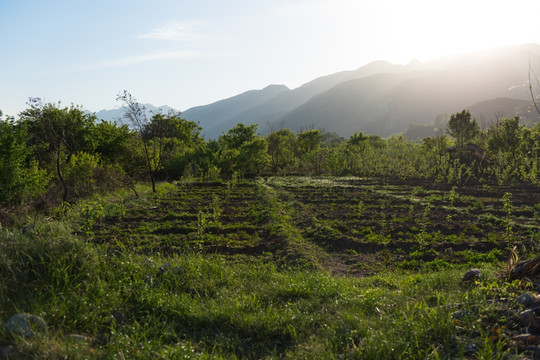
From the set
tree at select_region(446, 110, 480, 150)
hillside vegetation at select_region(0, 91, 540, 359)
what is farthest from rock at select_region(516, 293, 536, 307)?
tree at select_region(446, 110, 480, 150)

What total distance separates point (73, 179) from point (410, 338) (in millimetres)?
17108

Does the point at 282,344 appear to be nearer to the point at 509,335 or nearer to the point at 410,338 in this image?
the point at 410,338

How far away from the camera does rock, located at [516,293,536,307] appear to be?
3307mm

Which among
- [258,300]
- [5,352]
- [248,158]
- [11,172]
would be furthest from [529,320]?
[248,158]

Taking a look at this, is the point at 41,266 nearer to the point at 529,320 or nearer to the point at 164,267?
the point at 164,267

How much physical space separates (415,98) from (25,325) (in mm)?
167584

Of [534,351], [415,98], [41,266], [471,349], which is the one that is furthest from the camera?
[415,98]

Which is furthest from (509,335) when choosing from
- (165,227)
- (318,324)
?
(165,227)

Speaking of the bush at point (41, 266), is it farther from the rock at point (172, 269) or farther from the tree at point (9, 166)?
the tree at point (9, 166)

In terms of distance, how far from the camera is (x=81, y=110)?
68.9ft

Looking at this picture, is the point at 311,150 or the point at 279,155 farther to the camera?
the point at 311,150

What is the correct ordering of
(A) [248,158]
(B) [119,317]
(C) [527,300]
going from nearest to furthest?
(C) [527,300] → (B) [119,317] → (A) [248,158]

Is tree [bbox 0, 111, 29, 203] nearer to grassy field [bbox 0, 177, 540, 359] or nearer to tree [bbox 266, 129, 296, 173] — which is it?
grassy field [bbox 0, 177, 540, 359]

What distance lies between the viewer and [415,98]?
14675cm
